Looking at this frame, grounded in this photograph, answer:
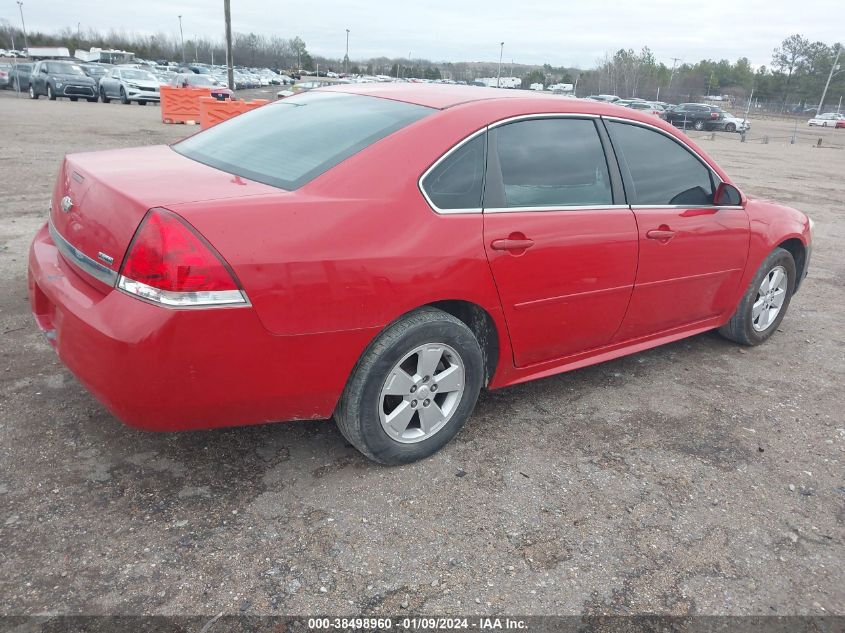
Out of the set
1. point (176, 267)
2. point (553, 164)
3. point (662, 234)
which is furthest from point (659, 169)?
point (176, 267)

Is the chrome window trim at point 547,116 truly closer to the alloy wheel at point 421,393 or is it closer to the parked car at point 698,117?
the alloy wheel at point 421,393

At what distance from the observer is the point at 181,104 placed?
20.3 m

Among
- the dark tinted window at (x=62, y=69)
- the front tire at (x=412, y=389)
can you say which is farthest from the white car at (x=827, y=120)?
the front tire at (x=412, y=389)

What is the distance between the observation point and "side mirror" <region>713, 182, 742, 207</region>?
4.06 meters

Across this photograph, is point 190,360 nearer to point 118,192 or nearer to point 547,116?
point 118,192

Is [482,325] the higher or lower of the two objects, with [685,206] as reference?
lower

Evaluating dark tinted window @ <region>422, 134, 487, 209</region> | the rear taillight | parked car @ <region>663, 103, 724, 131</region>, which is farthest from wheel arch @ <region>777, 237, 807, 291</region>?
parked car @ <region>663, 103, 724, 131</region>

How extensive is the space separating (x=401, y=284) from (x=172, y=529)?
50.5 inches

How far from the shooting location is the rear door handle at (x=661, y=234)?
359 cm

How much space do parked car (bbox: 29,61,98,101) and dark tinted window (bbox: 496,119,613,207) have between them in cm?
3029

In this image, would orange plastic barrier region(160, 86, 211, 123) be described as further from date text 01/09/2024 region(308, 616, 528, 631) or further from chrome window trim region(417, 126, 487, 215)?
date text 01/09/2024 region(308, 616, 528, 631)

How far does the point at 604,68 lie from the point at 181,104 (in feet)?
193

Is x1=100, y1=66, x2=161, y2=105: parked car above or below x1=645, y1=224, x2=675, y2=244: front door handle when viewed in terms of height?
below

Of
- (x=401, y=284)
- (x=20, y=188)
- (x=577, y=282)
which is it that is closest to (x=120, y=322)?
(x=401, y=284)
